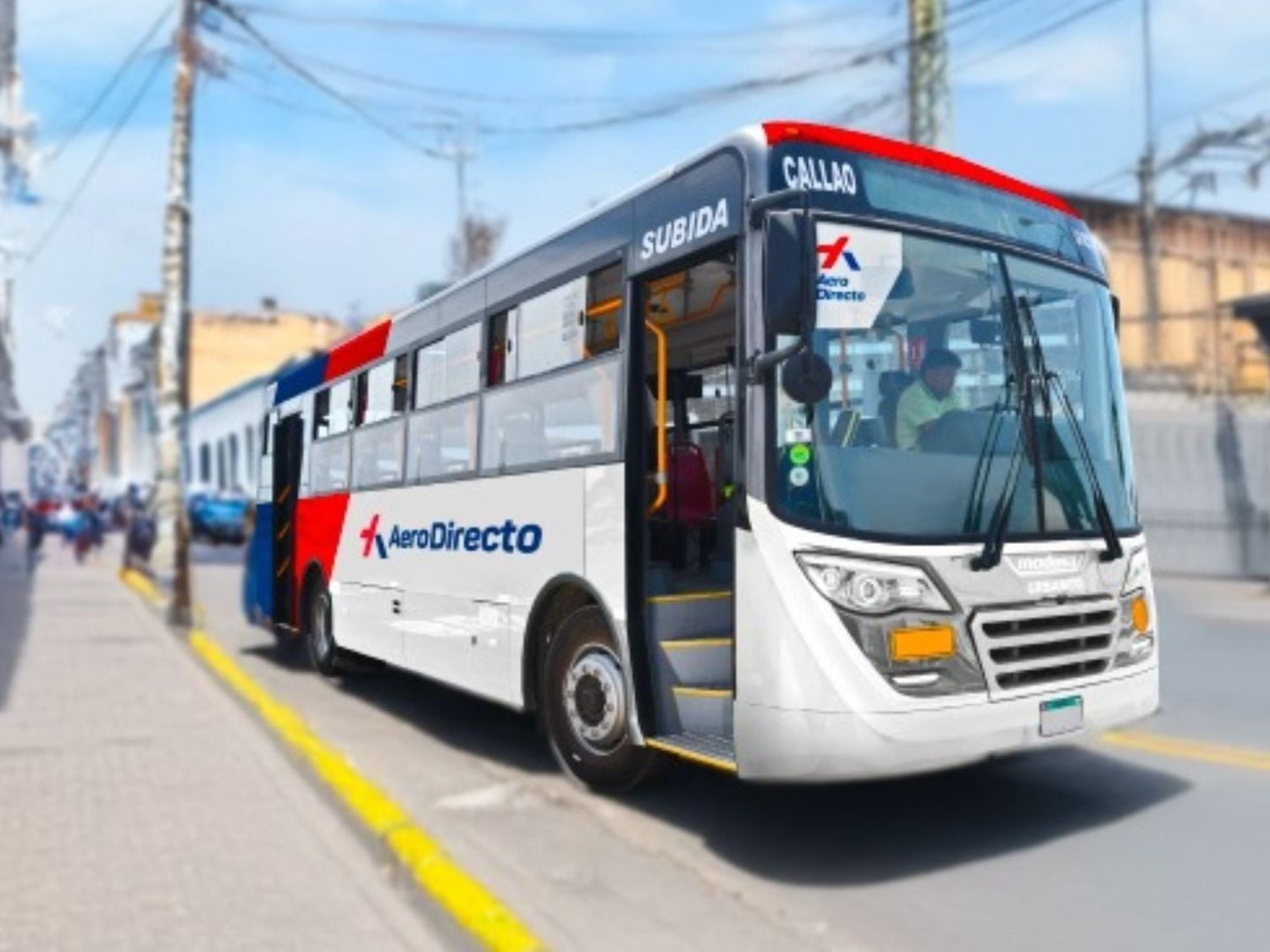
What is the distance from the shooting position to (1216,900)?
14.0 feet

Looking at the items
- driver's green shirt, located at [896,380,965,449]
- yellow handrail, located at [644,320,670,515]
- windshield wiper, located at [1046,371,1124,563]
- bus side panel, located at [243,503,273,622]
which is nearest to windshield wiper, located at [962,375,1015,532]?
driver's green shirt, located at [896,380,965,449]

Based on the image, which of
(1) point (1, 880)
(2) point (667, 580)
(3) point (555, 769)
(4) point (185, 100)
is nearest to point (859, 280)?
(2) point (667, 580)

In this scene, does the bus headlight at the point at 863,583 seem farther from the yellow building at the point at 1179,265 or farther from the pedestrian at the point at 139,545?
the pedestrian at the point at 139,545

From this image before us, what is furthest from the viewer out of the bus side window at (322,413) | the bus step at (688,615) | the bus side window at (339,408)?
the bus side window at (322,413)

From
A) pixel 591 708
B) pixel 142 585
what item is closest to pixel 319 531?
pixel 591 708

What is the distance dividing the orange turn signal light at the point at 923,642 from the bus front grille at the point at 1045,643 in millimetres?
136

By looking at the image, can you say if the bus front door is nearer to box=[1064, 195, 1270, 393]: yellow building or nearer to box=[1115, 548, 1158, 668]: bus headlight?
box=[1115, 548, 1158, 668]: bus headlight

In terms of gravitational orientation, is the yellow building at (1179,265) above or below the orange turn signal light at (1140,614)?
above

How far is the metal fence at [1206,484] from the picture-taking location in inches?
621

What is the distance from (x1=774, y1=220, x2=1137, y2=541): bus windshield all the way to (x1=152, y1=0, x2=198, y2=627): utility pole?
497 inches

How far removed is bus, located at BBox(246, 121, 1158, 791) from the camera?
14.6 ft

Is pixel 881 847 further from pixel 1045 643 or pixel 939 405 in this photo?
pixel 939 405

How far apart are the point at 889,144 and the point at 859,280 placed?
27.9 inches

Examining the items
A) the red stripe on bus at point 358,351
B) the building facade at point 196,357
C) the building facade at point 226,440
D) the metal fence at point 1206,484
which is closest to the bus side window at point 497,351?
the red stripe on bus at point 358,351
